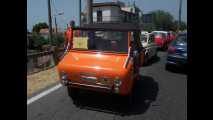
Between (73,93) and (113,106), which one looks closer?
(113,106)

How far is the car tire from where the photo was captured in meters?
4.42

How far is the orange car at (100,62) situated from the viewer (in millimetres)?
3740

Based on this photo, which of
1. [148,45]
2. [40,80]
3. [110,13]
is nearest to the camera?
[40,80]

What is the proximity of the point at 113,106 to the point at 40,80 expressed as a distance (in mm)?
3172

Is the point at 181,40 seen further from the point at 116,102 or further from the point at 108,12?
the point at 108,12

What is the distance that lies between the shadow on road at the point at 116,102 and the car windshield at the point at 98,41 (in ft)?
4.10

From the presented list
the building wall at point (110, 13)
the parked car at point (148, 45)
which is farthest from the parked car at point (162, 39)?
the building wall at point (110, 13)

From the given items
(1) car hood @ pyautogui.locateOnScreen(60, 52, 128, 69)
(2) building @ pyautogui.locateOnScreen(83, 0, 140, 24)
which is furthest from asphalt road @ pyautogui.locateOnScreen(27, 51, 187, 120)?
(2) building @ pyautogui.locateOnScreen(83, 0, 140, 24)

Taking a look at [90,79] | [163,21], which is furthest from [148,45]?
[163,21]

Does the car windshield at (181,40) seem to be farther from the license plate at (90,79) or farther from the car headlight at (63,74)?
the car headlight at (63,74)

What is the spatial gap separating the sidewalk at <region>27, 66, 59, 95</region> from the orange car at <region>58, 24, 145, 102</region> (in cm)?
164

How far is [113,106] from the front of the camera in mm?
4309
